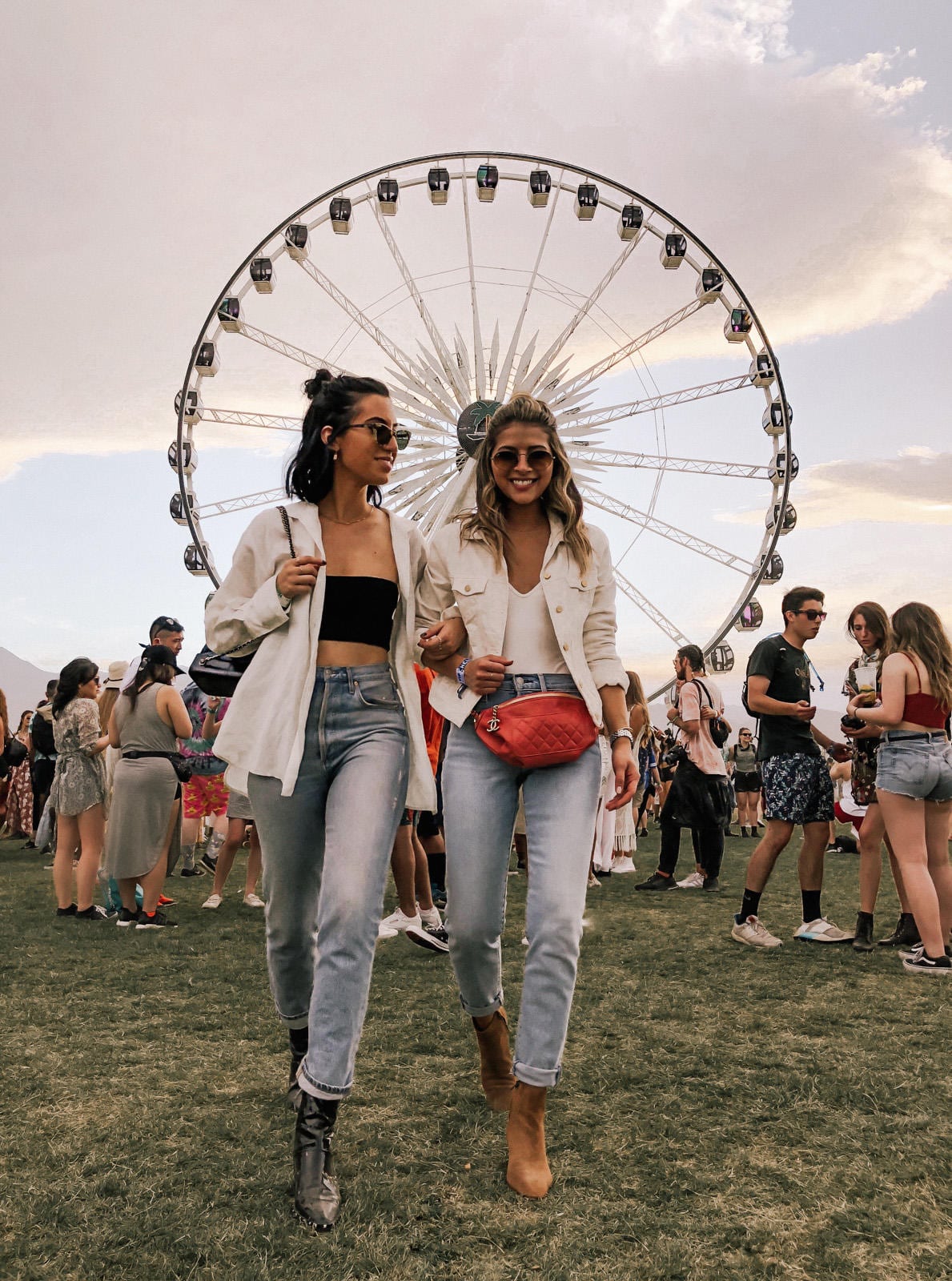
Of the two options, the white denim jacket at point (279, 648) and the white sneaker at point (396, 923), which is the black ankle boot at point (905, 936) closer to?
the white sneaker at point (396, 923)

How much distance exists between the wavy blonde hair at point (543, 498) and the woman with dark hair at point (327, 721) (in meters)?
0.20

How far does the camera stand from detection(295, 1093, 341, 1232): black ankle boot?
2.13 meters

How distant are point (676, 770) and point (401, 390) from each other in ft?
24.5

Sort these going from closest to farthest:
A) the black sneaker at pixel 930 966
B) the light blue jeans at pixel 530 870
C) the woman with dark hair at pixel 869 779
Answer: the light blue jeans at pixel 530 870, the black sneaker at pixel 930 966, the woman with dark hair at pixel 869 779

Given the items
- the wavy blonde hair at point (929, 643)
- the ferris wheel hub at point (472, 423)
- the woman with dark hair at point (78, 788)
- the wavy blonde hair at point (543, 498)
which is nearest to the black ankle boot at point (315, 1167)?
the wavy blonde hair at point (543, 498)

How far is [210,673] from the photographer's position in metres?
2.65

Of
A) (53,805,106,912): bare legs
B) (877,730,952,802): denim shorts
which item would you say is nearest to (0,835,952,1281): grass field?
(877,730,952,802): denim shorts

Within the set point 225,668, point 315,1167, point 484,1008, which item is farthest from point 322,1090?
point 225,668

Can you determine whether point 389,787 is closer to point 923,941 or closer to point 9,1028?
point 9,1028

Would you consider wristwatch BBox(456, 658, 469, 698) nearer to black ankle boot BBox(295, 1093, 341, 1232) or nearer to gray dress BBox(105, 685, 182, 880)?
black ankle boot BBox(295, 1093, 341, 1232)

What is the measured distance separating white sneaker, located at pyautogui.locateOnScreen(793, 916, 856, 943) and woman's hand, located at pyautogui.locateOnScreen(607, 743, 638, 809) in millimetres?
3327

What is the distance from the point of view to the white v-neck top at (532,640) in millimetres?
2660

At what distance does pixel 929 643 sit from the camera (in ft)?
16.2

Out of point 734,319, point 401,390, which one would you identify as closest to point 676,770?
point 401,390
